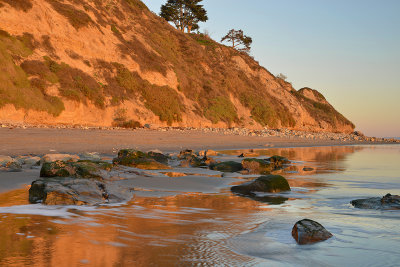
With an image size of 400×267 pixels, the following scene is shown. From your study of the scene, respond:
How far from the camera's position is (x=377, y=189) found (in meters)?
7.34

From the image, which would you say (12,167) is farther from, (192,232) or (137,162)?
(192,232)

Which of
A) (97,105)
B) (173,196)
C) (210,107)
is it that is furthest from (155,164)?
(210,107)

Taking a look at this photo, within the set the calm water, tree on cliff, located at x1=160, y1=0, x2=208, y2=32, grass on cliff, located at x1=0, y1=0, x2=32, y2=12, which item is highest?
tree on cliff, located at x1=160, y1=0, x2=208, y2=32

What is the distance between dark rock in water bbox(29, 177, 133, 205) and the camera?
189 inches

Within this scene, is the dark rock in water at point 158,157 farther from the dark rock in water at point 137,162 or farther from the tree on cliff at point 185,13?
the tree on cliff at point 185,13

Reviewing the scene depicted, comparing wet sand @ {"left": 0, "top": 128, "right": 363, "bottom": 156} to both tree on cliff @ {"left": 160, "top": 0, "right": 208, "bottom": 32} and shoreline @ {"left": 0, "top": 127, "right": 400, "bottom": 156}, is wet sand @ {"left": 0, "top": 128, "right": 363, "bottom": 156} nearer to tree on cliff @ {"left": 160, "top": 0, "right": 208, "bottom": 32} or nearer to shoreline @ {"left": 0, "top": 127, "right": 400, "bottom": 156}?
shoreline @ {"left": 0, "top": 127, "right": 400, "bottom": 156}

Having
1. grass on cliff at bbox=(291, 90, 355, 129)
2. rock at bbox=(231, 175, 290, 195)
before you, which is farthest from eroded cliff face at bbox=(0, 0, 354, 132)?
rock at bbox=(231, 175, 290, 195)

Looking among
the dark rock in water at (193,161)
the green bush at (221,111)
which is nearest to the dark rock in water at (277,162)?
the dark rock in water at (193,161)

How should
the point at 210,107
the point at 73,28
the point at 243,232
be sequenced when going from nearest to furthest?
the point at 243,232 < the point at 73,28 < the point at 210,107

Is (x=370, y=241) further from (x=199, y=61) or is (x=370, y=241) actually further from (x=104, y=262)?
(x=199, y=61)

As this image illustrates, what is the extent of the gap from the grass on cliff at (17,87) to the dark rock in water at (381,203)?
55.9ft

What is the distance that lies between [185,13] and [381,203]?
2129 inches

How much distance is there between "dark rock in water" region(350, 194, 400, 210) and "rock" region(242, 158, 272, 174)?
14.4 ft

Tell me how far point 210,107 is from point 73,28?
12996 millimetres
